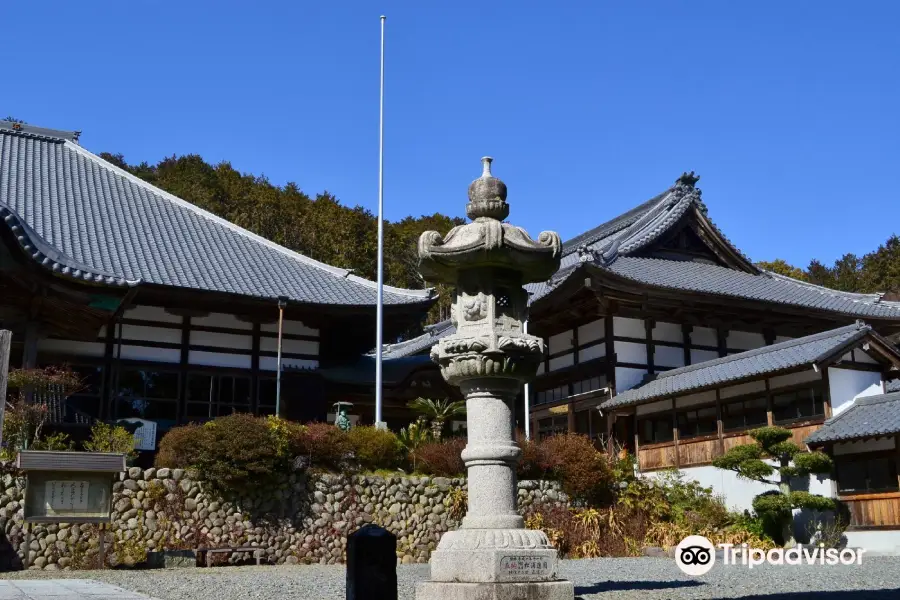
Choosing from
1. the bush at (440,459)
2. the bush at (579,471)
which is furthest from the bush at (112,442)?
the bush at (579,471)

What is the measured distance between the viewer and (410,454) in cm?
1895

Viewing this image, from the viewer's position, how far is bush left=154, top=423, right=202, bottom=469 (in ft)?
53.0

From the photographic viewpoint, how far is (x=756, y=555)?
58.5 ft

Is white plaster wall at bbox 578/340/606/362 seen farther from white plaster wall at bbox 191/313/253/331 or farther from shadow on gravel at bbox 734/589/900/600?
shadow on gravel at bbox 734/589/900/600

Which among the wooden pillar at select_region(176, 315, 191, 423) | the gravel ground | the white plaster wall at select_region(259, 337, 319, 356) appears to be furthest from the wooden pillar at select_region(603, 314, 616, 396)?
the wooden pillar at select_region(176, 315, 191, 423)

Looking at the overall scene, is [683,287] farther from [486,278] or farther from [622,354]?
[486,278]

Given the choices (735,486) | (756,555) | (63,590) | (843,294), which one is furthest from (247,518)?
(843,294)

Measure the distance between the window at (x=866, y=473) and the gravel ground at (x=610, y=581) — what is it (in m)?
4.39

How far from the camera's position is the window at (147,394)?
21422 millimetres

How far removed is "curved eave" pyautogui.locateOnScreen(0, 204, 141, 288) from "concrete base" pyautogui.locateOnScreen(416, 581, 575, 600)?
12.7 metres

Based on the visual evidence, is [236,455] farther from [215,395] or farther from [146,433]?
[215,395]

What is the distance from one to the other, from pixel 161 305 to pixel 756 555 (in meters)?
15.1

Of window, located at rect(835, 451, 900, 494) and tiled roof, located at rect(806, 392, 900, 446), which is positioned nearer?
tiled roof, located at rect(806, 392, 900, 446)

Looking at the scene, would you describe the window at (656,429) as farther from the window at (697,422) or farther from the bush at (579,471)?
the bush at (579,471)
